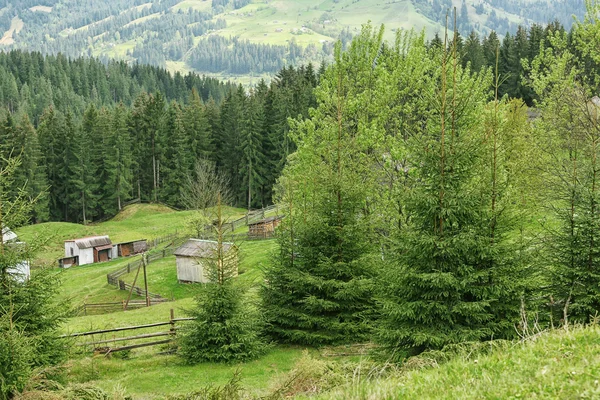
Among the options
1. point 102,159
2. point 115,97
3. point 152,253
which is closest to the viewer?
point 152,253

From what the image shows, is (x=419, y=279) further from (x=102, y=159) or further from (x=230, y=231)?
(x=102, y=159)

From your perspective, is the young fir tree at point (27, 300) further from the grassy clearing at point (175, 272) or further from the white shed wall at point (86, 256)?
the white shed wall at point (86, 256)

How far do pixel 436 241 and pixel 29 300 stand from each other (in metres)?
14.7

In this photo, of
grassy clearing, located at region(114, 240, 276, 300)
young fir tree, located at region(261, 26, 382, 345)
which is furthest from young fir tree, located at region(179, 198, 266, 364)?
→ grassy clearing, located at region(114, 240, 276, 300)

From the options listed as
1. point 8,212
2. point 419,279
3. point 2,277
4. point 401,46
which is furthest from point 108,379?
point 401,46

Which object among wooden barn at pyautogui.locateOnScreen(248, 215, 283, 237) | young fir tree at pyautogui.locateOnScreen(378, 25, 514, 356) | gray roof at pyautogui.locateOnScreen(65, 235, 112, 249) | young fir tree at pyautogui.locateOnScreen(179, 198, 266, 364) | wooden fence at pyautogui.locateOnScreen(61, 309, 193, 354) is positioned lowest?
gray roof at pyautogui.locateOnScreen(65, 235, 112, 249)

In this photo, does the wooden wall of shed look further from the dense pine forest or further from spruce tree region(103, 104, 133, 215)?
spruce tree region(103, 104, 133, 215)

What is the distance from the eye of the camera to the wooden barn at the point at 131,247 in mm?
64750

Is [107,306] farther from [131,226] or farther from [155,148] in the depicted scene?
[155,148]

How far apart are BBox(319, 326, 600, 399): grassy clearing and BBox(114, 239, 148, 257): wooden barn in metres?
59.6

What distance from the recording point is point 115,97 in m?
184

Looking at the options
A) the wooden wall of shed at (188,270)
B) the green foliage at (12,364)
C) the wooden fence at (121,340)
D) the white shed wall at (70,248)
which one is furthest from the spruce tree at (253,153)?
the green foliage at (12,364)

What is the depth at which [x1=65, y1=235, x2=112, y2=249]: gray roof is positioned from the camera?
6241cm

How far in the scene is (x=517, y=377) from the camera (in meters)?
8.16
